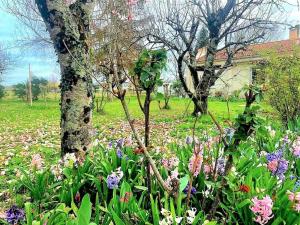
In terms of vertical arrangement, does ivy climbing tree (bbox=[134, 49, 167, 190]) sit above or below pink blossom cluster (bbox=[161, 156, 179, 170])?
above

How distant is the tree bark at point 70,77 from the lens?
432cm

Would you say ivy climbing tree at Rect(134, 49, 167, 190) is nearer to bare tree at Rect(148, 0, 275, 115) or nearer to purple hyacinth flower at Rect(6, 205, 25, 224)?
purple hyacinth flower at Rect(6, 205, 25, 224)

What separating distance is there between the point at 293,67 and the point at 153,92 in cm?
691

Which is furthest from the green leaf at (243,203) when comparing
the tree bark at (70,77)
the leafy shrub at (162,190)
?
the tree bark at (70,77)

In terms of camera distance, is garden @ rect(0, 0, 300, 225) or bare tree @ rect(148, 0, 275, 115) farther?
bare tree @ rect(148, 0, 275, 115)

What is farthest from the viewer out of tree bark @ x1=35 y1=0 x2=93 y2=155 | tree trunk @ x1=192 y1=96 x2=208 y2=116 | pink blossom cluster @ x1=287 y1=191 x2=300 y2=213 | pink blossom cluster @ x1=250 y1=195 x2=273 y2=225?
tree bark @ x1=35 y1=0 x2=93 y2=155

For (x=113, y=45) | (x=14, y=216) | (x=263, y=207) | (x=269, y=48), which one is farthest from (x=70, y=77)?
(x=269, y=48)

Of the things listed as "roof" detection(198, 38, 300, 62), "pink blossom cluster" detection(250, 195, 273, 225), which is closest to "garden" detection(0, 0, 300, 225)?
"pink blossom cluster" detection(250, 195, 273, 225)

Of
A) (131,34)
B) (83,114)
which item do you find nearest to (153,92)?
(83,114)

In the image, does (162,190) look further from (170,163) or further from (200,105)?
(200,105)

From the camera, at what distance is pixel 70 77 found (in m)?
4.34

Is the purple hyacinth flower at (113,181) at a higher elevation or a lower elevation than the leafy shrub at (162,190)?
higher

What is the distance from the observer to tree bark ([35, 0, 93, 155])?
432cm

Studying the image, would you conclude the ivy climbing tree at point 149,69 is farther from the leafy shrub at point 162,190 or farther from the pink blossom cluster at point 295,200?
the pink blossom cluster at point 295,200
